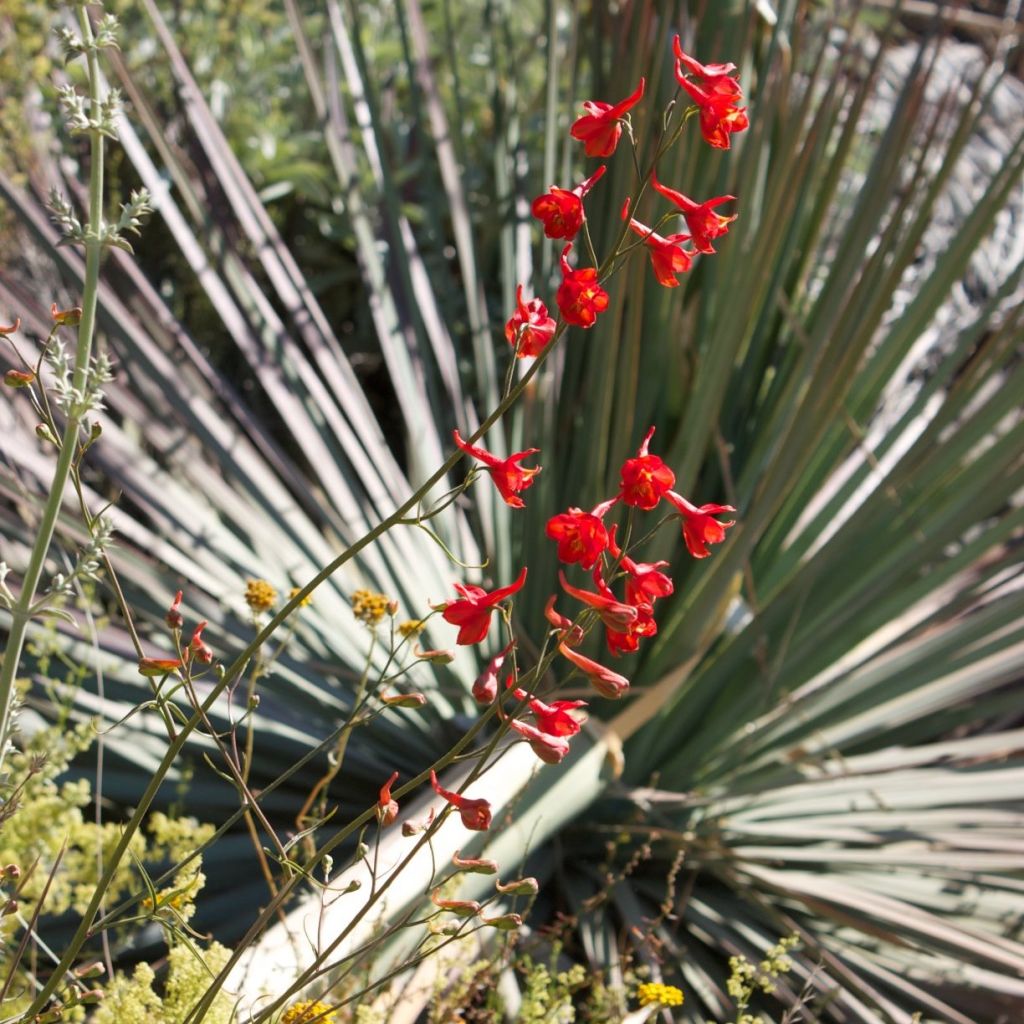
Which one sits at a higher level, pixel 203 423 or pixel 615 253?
pixel 615 253

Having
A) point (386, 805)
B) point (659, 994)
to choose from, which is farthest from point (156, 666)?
point (659, 994)

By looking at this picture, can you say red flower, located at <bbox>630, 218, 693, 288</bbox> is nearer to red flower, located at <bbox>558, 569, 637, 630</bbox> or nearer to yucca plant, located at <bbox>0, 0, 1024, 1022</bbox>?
red flower, located at <bbox>558, 569, 637, 630</bbox>

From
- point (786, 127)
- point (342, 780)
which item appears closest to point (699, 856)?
point (342, 780)

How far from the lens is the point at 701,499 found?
76.8 inches

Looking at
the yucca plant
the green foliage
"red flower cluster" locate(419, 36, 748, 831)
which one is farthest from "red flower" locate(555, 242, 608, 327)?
the yucca plant

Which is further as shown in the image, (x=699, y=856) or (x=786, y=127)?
(x=786, y=127)

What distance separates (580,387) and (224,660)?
0.69m

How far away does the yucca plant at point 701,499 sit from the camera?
164cm

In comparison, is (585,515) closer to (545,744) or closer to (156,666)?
(545,744)

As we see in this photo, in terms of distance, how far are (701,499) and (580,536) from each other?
4.11 ft

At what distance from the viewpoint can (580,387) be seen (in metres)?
2.07

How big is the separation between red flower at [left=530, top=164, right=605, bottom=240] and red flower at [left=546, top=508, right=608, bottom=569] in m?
0.16

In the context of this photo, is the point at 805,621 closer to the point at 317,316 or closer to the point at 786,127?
the point at 786,127

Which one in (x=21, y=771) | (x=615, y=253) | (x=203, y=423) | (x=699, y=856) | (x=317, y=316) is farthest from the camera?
(x=317, y=316)
